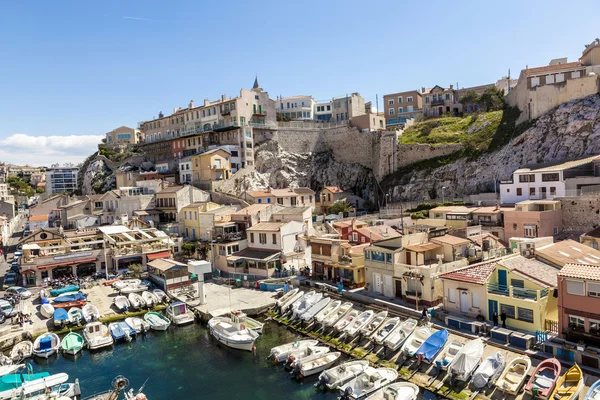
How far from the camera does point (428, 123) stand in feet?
221

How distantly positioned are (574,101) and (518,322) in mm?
37959

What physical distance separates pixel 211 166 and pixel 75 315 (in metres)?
31.7

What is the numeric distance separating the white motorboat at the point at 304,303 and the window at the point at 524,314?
11780 mm

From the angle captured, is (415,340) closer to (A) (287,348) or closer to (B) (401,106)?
(A) (287,348)

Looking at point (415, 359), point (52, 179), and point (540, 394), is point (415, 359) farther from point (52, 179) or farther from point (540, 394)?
point (52, 179)

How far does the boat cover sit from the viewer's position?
1775 centimetres

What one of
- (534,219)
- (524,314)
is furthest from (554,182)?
(524,314)

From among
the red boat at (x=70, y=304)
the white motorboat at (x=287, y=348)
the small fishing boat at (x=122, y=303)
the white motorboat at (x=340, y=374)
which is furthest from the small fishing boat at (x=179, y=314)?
the white motorboat at (x=340, y=374)

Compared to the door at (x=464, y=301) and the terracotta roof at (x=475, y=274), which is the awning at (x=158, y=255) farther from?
the door at (x=464, y=301)

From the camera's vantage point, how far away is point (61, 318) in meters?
27.8

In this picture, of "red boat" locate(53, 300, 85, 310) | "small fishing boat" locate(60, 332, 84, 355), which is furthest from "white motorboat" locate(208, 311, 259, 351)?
"red boat" locate(53, 300, 85, 310)

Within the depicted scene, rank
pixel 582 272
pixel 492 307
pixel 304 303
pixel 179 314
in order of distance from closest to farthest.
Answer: pixel 582 272 < pixel 492 307 < pixel 304 303 < pixel 179 314

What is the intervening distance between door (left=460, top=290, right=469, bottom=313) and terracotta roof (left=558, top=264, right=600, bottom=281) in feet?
17.3

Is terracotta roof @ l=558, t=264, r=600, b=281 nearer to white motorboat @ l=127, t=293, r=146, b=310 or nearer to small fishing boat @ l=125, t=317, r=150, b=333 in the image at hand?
small fishing boat @ l=125, t=317, r=150, b=333
